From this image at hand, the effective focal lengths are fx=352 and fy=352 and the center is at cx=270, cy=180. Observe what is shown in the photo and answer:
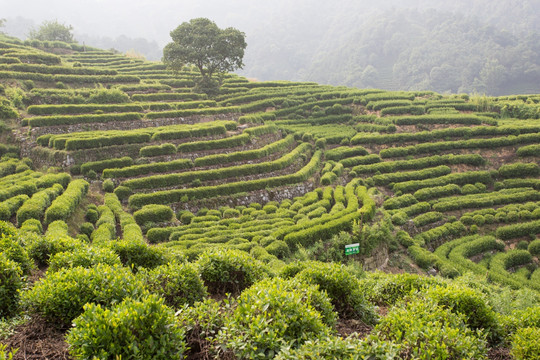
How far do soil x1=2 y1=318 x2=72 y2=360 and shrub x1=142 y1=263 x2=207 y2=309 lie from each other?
7.08ft

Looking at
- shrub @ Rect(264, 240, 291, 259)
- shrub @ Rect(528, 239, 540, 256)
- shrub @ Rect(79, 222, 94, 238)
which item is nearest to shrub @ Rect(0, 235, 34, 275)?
shrub @ Rect(79, 222, 94, 238)

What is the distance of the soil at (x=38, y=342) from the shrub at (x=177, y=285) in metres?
2.16

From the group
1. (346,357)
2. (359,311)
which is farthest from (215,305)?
(359,311)

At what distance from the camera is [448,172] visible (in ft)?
134

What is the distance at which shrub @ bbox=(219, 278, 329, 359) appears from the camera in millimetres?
6461

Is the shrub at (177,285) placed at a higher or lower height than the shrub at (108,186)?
higher

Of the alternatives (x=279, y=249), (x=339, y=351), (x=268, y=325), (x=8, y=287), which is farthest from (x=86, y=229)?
(x=339, y=351)

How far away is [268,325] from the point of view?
22.3 feet

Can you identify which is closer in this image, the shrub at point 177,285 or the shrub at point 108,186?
the shrub at point 177,285

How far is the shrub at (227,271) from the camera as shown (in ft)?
33.8

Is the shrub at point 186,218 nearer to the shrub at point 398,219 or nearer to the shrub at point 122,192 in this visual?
the shrub at point 122,192

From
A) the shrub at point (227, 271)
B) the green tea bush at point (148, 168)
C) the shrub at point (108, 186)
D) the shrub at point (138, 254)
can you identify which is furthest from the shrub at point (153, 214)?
the shrub at point (227, 271)

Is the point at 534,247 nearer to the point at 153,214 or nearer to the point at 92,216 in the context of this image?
the point at 153,214

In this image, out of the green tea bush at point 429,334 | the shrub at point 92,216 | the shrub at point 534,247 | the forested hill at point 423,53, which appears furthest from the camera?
the forested hill at point 423,53
